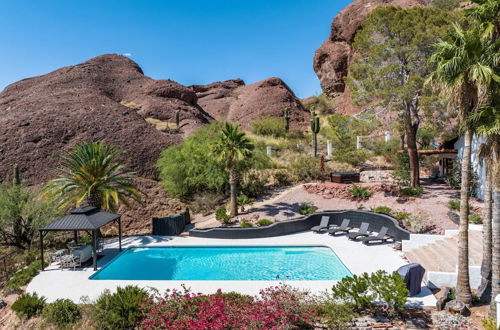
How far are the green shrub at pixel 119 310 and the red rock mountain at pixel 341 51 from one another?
45.8m

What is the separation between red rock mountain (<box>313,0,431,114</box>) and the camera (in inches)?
2011

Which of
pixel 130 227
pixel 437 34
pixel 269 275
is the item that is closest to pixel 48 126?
pixel 130 227

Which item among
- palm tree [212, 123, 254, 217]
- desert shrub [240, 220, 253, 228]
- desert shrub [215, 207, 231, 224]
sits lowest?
desert shrub [240, 220, 253, 228]

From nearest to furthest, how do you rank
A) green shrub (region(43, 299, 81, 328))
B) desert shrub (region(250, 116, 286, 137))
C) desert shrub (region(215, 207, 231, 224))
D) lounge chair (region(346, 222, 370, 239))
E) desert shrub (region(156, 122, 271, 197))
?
green shrub (region(43, 299, 81, 328))
lounge chair (region(346, 222, 370, 239))
desert shrub (region(215, 207, 231, 224))
desert shrub (region(156, 122, 271, 197))
desert shrub (region(250, 116, 286, 137))

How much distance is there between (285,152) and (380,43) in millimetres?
13432

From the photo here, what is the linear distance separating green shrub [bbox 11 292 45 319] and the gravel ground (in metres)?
9.74

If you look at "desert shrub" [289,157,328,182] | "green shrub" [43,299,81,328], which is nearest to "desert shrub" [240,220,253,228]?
"desert shrub" [289,157,328,182]

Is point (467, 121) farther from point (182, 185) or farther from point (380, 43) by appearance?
point (182, 185)

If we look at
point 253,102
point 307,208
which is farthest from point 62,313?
point 253,102

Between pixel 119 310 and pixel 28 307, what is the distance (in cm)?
292

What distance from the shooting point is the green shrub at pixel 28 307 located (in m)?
9.05

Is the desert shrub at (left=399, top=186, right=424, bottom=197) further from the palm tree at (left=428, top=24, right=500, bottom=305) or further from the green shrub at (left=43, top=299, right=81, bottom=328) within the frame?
the green shrub at (left=43, top=299, right=81, bottom=328)

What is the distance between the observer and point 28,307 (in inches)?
359

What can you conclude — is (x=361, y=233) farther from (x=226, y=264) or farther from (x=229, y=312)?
(x=229, y=312)
